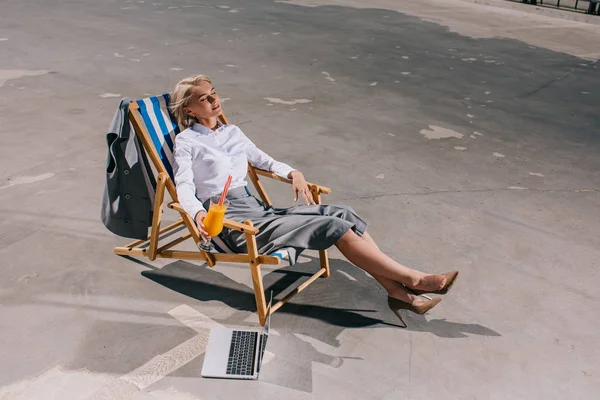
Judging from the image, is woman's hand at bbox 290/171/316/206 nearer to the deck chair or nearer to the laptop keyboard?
the deck chair

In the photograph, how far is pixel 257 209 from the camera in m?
3.17

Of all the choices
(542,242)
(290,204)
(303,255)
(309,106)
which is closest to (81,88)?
(309,106)

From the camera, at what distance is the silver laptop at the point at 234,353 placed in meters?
2.58

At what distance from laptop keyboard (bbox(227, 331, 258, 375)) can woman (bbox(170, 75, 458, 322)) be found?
42 cm

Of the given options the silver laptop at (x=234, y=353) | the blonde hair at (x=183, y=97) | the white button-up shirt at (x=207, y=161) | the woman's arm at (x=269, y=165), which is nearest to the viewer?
the silver laptop at (x=234, y=353)

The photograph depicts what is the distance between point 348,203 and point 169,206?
1.63m

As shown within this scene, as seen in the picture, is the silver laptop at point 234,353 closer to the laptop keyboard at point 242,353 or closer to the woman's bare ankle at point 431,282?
the laptop keyboard at point 242,353

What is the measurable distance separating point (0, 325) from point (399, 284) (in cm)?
199

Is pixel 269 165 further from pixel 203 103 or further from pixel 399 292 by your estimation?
pixel 399 292

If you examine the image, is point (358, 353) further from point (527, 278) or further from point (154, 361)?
point (527, 278)

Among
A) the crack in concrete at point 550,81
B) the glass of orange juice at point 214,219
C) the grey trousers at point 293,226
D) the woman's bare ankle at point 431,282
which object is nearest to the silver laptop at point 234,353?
the grey trousers at point 293,226

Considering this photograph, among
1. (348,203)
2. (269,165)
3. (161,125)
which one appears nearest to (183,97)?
(161,125)

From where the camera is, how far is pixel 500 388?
2588 millimetres

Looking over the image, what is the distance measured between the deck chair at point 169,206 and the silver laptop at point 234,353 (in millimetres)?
162
